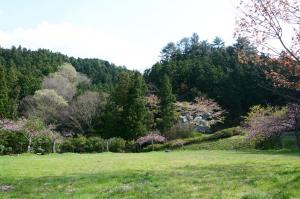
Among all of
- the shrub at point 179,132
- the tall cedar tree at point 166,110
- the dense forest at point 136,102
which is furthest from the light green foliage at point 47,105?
the shrub at point 179,132

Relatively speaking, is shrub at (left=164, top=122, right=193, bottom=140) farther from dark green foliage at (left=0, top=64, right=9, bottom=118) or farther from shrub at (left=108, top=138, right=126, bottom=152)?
dark green foliage at (left=0, top=64, right=9, bottom=118)

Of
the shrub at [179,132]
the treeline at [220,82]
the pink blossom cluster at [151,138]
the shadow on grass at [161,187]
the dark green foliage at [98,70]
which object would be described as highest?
the dark green foliage at [98,70]

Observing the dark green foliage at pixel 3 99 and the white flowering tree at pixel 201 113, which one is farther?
the white flowering tree at pixel 201 113

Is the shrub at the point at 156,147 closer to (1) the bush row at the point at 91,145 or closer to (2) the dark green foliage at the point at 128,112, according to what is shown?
(2) the dark green foliage at the point at 128,112

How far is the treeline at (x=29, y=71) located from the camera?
6261 cm

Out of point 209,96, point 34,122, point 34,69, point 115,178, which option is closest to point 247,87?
point 209,96

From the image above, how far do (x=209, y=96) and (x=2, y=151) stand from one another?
1533 inches

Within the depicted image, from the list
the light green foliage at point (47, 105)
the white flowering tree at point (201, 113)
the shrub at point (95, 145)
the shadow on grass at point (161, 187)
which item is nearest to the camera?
the shadow on grass at point (161, 187)

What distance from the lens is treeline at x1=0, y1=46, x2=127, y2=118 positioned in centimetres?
6261

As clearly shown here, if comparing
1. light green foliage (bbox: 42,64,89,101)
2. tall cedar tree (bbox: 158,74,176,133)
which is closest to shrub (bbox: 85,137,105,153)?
tall cedar tree (bbox: 158,74,176,133)

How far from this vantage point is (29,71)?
80438mm

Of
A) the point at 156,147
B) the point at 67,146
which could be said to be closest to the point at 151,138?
the point at 156,147

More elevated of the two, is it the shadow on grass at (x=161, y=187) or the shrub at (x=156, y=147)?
the shrub at (x=156, y=147)

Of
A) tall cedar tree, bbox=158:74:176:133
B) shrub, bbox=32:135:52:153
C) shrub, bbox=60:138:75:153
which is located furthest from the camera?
tall cedar tree, bbox=158:74:176:133
